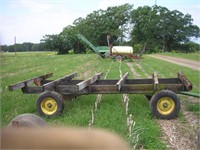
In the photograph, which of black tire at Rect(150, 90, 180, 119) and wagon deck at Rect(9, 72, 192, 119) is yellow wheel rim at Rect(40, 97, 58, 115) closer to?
wagon deck at Rect(9, 72, 192, 119)

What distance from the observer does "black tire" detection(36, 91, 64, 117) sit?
6.62 m

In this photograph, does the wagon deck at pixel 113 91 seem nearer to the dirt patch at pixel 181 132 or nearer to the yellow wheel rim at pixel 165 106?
the yellow wheel rim at pixel 165 106

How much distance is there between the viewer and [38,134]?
0.35 metres

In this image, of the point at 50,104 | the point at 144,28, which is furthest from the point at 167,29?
the point at 50,104

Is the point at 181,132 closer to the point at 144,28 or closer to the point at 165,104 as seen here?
the point at 165,104

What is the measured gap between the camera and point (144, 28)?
63.3 metres

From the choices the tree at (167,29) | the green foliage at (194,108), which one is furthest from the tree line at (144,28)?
the green foliage at (194,108)

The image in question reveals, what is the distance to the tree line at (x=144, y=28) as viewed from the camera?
201 feet

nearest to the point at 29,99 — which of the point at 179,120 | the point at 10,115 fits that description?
the point at 10,115

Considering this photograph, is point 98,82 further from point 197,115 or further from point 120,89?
point 197,115

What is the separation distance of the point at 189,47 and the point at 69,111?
198 ft

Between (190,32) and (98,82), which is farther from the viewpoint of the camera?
(190,32)

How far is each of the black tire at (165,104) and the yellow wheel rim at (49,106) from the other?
197 cm

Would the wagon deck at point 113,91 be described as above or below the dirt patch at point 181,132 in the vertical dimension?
above
